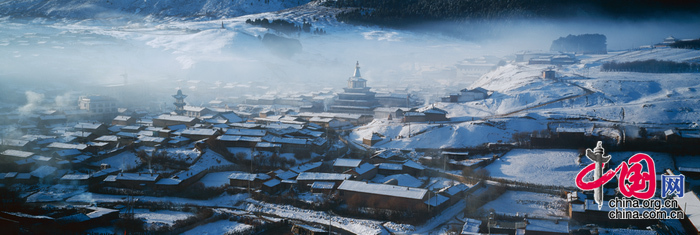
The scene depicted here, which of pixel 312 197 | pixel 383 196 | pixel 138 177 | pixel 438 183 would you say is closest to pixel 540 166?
pixel 438 183

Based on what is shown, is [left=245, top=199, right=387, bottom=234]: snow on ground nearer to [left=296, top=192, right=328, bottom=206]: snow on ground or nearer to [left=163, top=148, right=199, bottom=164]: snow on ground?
[left=296, top=192, right=328, bottom=206]: snow on ground

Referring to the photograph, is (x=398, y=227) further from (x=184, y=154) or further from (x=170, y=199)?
(x=184, y=154)

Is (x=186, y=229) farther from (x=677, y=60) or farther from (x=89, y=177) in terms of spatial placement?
(x=677, y=60)

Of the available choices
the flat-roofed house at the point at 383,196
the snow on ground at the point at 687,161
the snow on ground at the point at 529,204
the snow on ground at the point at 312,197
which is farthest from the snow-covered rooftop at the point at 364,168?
the snow on ground at the point at 687,161

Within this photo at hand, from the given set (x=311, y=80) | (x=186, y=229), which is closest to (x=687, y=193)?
(x=186, y=229)

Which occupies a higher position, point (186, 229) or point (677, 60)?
point (677, 60)

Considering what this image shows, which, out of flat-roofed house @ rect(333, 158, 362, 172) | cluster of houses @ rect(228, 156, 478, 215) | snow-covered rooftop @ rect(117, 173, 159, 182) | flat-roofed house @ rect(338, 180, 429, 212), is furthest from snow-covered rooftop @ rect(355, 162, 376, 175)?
snow-covered rooftop @ rect(117, 173, 159, 182)

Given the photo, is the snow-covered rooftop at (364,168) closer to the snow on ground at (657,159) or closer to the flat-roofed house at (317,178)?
the flat-roofed house at (317,178)
